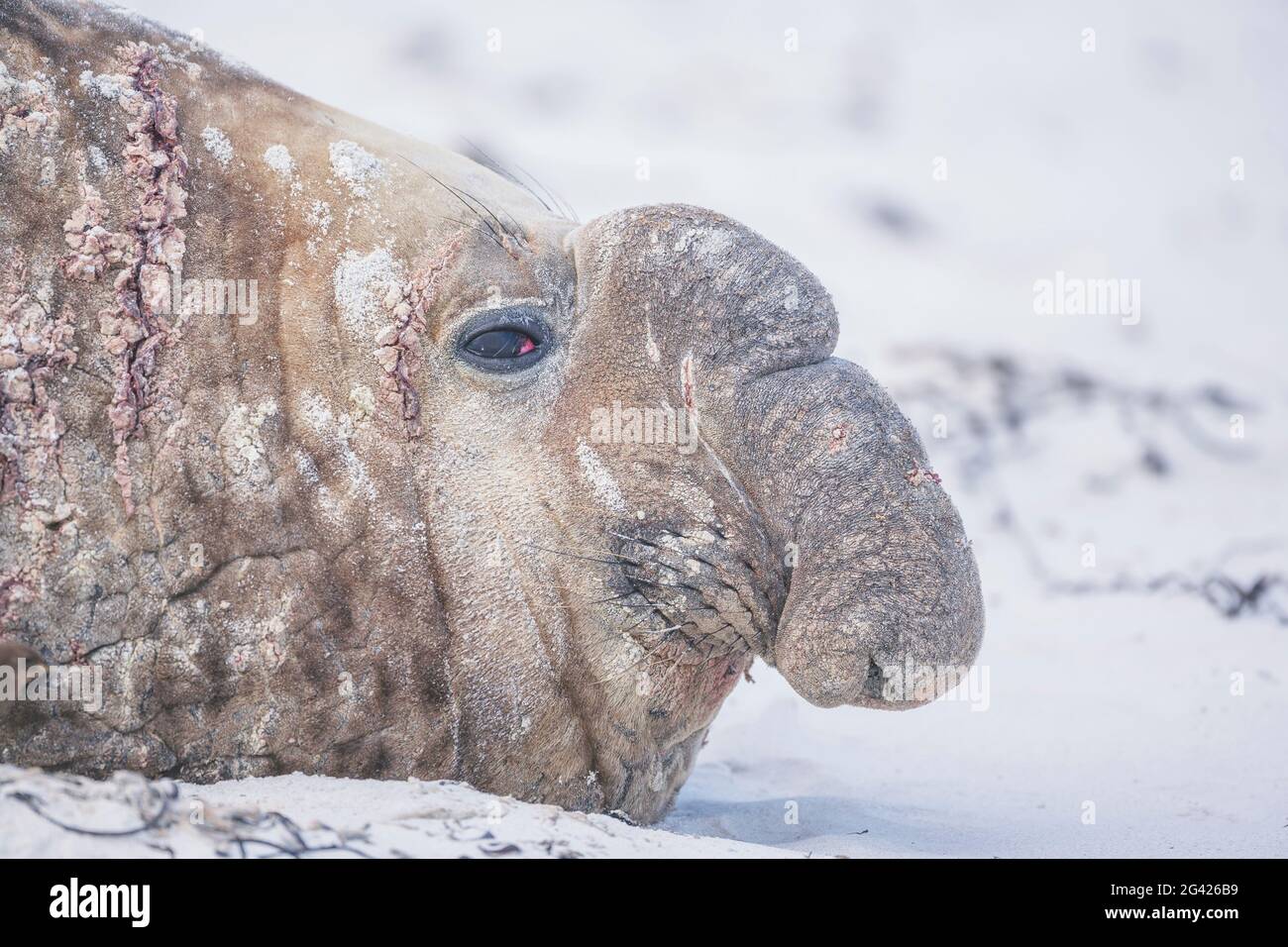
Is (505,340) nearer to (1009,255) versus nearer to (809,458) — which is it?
(809,458)

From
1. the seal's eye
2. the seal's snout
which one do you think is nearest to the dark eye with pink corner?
the seal's eye

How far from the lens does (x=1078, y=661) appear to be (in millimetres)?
6320

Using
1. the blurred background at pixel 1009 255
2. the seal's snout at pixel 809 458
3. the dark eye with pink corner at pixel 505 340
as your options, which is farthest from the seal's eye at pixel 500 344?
the blurred background at pixel 1009 255

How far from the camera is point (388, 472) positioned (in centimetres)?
353

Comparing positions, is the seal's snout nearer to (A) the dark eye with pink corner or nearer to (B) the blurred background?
(A) the dark eye with pink corner

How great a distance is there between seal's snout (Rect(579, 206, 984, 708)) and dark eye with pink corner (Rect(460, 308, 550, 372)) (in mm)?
214

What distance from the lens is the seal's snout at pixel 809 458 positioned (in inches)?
135

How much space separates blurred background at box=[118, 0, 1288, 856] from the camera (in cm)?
559

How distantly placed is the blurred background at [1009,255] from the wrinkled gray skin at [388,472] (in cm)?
134

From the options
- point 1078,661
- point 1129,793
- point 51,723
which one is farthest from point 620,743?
point 1078,661

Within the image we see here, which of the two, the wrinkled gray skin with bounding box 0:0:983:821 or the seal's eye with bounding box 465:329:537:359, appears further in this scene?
the seal's eye with bounding box 465:329:537:359

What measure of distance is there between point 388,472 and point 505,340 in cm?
51

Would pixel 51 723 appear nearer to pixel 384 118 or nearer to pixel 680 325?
pixel 680 325

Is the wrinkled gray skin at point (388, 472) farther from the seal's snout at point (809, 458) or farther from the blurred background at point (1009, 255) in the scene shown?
the blurred background at point (1009, 255)
